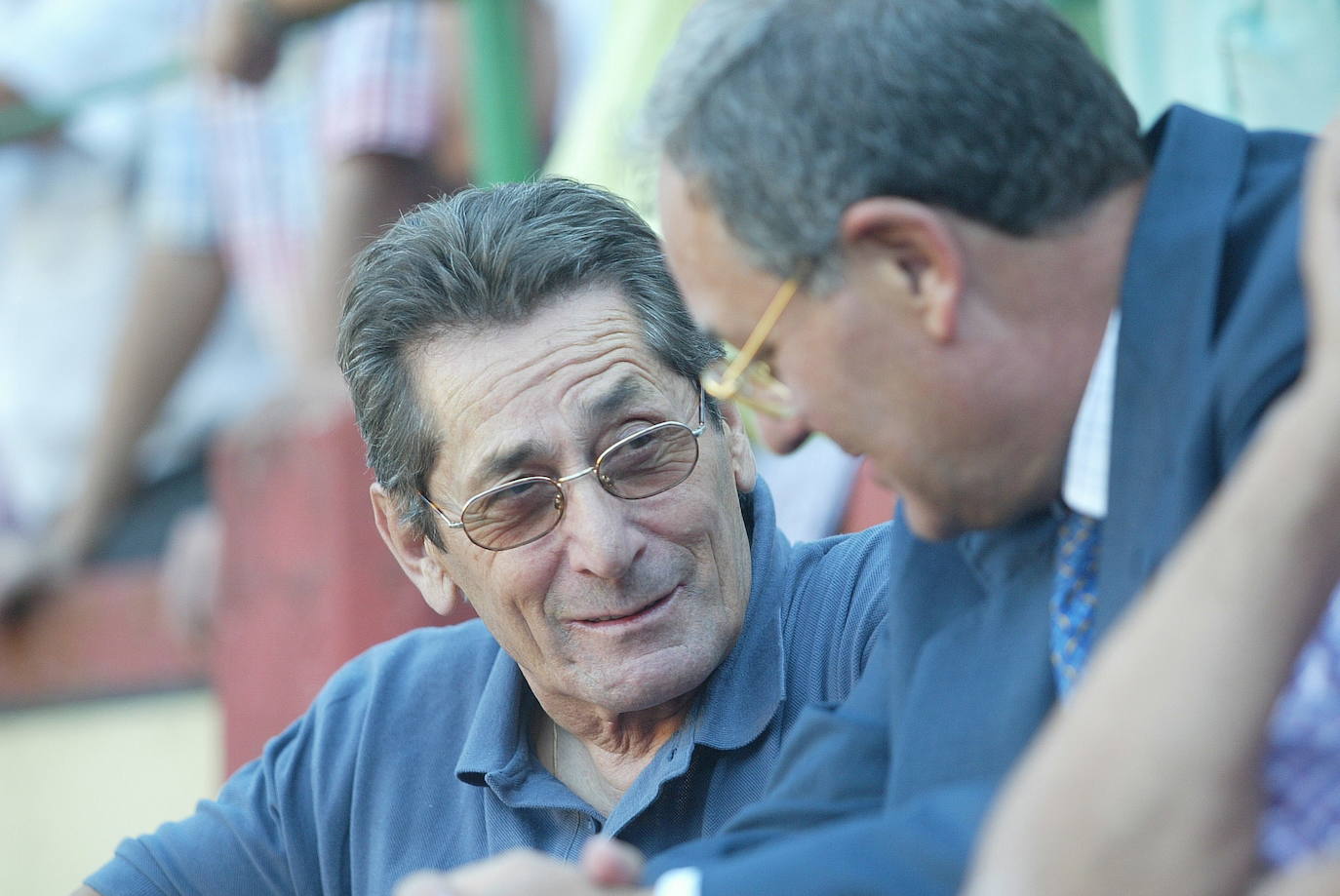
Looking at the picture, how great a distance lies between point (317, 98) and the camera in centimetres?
502

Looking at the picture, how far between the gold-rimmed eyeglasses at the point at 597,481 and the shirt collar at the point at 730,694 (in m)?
0.21

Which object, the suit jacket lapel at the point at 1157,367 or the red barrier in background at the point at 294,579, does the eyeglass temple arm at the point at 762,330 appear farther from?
the red barrier in background at the point at 294,579

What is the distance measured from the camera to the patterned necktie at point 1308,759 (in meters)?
1.37

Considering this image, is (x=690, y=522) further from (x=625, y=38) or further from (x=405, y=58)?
(x=405, y=58)

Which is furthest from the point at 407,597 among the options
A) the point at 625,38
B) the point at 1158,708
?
the point at 1158,708

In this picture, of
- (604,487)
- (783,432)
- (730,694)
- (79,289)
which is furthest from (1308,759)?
(79,289)

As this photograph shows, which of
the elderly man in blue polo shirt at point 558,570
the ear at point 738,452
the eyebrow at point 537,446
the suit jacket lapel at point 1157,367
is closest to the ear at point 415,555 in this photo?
the elderly man in blue polo shirt at point 558,570

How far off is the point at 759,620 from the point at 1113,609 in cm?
101

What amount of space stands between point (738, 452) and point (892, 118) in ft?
3.96

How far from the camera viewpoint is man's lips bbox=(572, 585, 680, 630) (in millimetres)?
2436

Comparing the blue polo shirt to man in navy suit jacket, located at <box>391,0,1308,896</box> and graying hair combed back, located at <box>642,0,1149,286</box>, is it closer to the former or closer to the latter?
man in navy suit jacket, located at <box>391,0,1308,896</box>

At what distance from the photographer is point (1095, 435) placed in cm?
159

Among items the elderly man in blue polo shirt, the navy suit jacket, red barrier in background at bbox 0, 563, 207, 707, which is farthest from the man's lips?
red barrier in background at bbox 0, 563, 207, 707

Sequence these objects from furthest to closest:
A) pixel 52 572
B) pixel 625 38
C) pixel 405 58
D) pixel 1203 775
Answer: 1. pixel 52 572
2. pixel 405 58
3. pixel 625 38
4. pixel 1203 775
